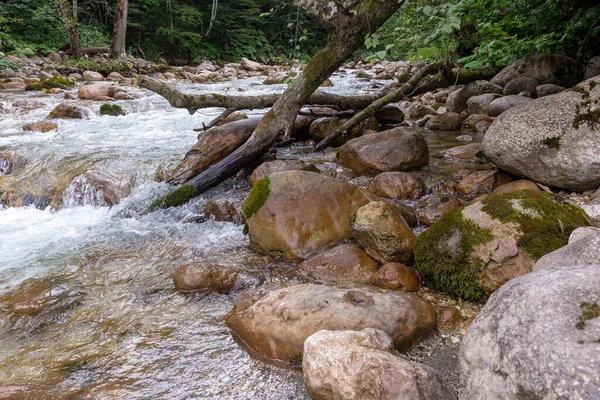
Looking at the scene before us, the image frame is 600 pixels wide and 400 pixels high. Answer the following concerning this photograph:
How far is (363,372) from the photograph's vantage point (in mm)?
2008

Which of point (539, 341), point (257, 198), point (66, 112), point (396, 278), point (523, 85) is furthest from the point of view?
point (66, 112)

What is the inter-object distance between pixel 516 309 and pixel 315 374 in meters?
1.07

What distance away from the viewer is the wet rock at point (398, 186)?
193 inches

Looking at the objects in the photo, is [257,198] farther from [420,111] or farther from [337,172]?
[420,111]

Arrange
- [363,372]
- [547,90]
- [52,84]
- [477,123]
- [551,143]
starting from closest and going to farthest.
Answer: [363,372] → [551,143] → [547,90] → [477,123] → [52,84]

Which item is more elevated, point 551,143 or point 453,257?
point 551,143

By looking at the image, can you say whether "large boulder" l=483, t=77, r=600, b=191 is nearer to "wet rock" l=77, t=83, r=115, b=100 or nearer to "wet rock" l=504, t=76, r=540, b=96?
"wet rock" l=504, t=76, r=540, b=96

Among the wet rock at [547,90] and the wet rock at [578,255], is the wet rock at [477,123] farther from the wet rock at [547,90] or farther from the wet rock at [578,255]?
the wet rock at [578,255]

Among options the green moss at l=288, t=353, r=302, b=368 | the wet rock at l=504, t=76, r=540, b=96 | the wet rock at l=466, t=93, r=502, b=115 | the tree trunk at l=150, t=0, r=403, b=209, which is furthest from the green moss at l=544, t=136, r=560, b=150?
the wet rock at l=504, t=76, r=540, b=96

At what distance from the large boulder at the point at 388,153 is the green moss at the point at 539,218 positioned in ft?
7.18

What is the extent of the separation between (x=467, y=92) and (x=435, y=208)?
5677mm

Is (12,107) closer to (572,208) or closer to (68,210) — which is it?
(68,210)

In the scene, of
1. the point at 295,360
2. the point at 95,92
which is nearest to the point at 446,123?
the point at 295,360

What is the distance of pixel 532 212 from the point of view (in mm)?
3062
